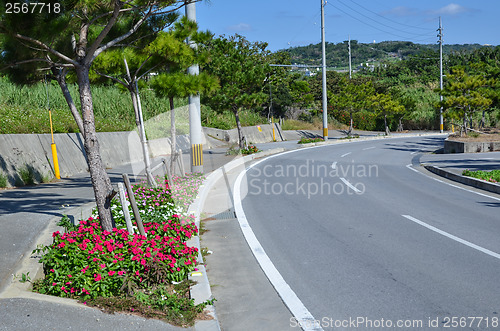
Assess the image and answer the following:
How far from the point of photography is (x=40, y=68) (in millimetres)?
8523

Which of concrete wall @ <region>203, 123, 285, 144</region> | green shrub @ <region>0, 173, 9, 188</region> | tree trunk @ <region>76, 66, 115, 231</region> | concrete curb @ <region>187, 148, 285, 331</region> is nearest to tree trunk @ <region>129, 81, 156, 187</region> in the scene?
concrete curb @ <region>187, 148, 285, 331</region>

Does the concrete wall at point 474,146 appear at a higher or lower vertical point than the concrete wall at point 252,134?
lower

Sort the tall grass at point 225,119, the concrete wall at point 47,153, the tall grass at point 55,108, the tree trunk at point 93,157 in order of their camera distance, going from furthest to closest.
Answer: the tall grass at point 225,119 < the tall grass at point 55,108 < the concrete wall at point 47,153 < the tree trunk at point 93,157

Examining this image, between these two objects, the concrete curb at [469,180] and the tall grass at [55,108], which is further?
the tall grass at [55,108]

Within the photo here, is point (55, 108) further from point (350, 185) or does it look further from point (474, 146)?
point (474, 146)

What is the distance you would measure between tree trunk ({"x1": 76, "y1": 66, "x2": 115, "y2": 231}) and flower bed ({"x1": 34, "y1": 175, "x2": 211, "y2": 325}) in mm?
317

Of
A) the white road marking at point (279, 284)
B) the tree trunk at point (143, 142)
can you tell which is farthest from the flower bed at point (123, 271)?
the tree trunk at point (143, 142)

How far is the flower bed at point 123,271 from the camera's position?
4.88m

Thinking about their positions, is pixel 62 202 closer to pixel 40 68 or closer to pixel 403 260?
pixel 40 68

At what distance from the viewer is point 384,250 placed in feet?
23.9

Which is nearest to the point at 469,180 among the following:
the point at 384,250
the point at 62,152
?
the point at 384,250
